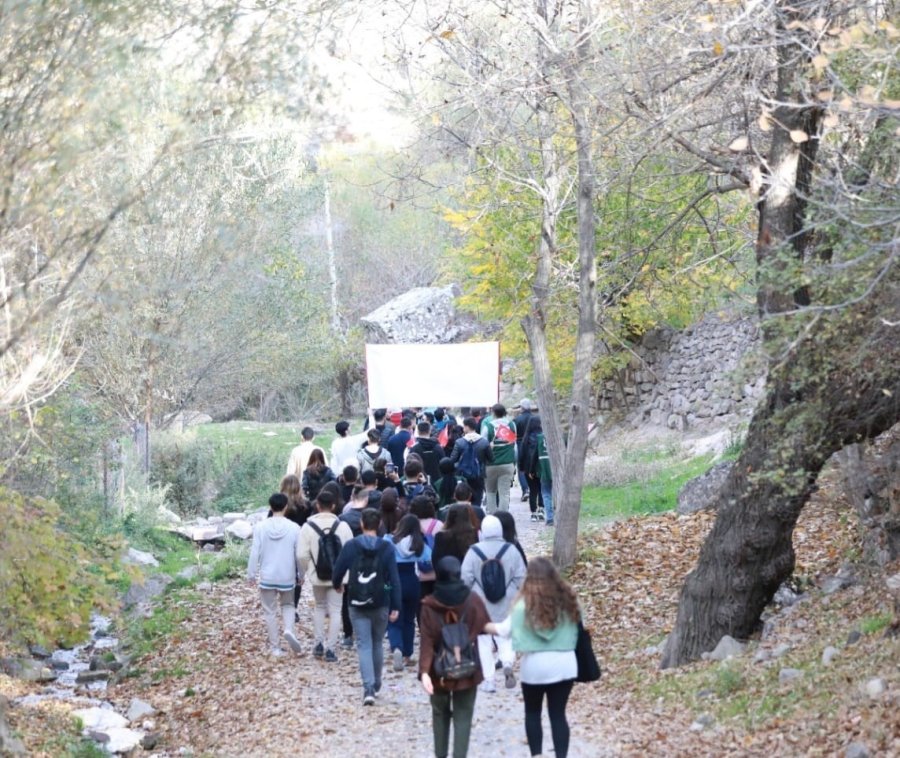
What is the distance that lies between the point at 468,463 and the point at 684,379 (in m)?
15.8

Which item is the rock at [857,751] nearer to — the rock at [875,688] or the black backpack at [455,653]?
the rock at [875,688]

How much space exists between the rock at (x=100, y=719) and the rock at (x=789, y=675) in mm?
5999

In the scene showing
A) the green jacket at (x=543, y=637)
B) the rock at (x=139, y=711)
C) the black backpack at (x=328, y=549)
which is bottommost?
the rock at (x=139, y=711)

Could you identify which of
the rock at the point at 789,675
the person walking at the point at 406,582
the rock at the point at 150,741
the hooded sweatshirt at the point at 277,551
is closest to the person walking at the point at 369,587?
the person walking at the point at 406,582

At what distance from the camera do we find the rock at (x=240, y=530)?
20.5 m

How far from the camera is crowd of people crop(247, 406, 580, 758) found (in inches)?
297

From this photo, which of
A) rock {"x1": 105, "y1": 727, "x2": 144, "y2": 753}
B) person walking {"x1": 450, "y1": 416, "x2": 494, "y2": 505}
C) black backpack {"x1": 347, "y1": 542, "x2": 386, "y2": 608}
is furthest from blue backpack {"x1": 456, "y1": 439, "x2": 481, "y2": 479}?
rock {"x1": 105, "y1": 727, "x2": 144, "y2": 753}

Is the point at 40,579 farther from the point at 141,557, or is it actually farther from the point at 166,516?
the point at 166,516

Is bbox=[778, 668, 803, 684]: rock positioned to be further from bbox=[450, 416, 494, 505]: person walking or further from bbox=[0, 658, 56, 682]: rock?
bbox=[0, 658, 56, 682]: rock

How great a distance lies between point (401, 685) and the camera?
36.8ft

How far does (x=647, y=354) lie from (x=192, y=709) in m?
24.4

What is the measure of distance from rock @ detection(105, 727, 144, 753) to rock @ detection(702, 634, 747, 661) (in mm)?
5214

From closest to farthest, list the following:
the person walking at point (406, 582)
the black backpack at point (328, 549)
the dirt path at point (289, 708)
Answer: the dirt path at point (289, 708)
the person walking at point (406, 582)
the black backpack at point (328, 549)

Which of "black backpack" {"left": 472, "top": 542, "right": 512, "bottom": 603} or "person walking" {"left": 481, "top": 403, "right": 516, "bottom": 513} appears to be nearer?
"black backpack" {"left": 472, "top": 542, "right": 512, "bottom": 603}
